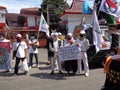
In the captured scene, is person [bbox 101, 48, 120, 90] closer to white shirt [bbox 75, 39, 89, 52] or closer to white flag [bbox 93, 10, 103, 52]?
white shirt [bbox 75, 39, 89, 52]

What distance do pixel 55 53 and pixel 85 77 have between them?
5.76 ft

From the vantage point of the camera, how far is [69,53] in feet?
41.3

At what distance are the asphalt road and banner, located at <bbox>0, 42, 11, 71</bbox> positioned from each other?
375 millimetres

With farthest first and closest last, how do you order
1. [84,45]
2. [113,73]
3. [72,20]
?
[72,20]
[84,45]
[113,73]

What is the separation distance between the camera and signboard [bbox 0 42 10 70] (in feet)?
44.3

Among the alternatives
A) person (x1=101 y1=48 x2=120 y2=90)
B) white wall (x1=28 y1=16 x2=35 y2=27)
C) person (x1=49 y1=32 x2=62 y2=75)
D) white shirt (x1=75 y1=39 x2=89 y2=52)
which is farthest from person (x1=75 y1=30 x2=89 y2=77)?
white wall (x1=28 y1=16 x2=35 y2=27)

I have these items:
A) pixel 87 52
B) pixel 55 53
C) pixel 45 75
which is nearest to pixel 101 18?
pixel 87 52

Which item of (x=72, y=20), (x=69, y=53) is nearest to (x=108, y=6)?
(x=69, y=53)

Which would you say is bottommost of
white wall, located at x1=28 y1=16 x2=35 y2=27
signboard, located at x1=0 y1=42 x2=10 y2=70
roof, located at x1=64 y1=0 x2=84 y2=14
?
signboard, located at x1=0 y1=42 x2=10 y2=70

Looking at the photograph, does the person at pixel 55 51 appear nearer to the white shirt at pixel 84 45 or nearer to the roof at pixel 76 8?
the white shirt at pixel 84 45

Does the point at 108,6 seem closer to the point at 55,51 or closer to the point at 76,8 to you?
the point at 55,51

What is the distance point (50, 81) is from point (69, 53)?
1.73m

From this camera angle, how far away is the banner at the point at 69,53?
12.5m

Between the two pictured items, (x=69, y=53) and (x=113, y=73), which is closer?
(x=113, y=73)
